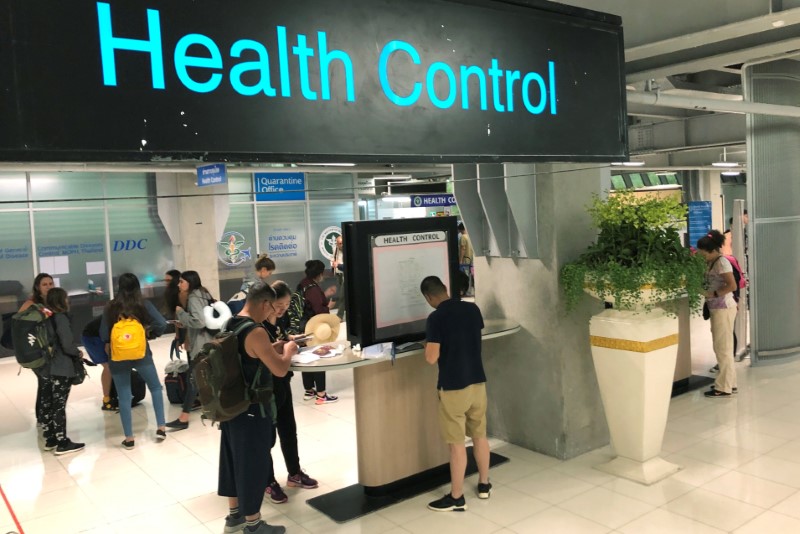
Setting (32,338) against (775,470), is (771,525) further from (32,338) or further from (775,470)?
(32,338)

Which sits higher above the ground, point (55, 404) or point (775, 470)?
point (55, 404)

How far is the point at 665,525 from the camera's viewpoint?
384 cm

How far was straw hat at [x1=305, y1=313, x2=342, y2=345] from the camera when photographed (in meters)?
4.89

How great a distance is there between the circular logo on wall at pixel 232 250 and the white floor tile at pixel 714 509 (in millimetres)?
11413

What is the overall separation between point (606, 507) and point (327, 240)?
1221 cm

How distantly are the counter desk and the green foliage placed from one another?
891mm

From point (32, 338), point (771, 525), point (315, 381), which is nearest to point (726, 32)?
point (771, 525)

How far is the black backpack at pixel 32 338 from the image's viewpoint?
5.45 meters

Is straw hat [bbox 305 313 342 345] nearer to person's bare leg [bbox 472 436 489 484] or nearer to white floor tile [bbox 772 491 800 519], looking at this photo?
person's bare leg [bbox 472 436 489 484]

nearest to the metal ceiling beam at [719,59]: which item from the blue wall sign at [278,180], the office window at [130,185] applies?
the blue wall sign at [278,180]

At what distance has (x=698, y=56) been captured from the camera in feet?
18.9

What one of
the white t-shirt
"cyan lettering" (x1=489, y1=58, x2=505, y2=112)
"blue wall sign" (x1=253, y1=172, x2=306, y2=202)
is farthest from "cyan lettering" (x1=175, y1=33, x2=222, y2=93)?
"blue wall sign" (x1=253, y1=172, x2=306, y2=202)

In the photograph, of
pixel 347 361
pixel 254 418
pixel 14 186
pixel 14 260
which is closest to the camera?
pixel 254 418

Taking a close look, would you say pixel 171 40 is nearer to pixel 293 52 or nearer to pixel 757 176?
pixel 293 52
